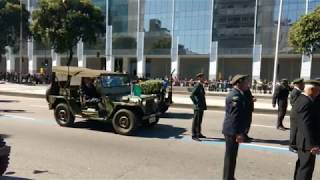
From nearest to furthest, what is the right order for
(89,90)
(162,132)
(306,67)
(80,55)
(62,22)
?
(162,132)
(89,90)
(62,22)
(306,67)
(80,55)

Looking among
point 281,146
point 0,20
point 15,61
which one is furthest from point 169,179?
point 15,61

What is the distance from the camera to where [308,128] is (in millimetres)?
5891

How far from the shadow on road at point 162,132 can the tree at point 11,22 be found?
1661 inches

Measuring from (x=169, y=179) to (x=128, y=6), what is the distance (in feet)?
196

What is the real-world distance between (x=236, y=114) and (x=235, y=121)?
0.11m

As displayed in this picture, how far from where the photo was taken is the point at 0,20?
5047cm

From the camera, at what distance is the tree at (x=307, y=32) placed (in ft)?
101

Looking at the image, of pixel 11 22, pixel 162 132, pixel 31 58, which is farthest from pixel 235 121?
pixel 31 58

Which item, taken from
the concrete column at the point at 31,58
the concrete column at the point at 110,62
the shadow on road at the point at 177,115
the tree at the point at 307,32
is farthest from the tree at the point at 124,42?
the shadow on road at the point at 177,115

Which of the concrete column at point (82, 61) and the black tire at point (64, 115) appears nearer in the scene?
the black tire at point (64, 115)

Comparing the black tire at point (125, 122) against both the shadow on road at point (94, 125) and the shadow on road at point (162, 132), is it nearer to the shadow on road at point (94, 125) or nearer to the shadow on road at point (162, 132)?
the shadow on road at point (162, 132)

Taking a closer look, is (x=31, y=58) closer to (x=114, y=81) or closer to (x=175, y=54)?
(x=175, y=54)

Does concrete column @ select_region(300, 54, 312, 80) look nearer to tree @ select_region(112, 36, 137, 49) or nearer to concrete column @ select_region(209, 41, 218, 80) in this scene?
concrete column @ select_region(209, 41, 218, 80)

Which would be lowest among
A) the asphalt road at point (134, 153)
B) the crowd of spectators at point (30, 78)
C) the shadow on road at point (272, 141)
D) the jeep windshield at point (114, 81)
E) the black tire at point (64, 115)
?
the crowd of spectators at point (30, 78)
